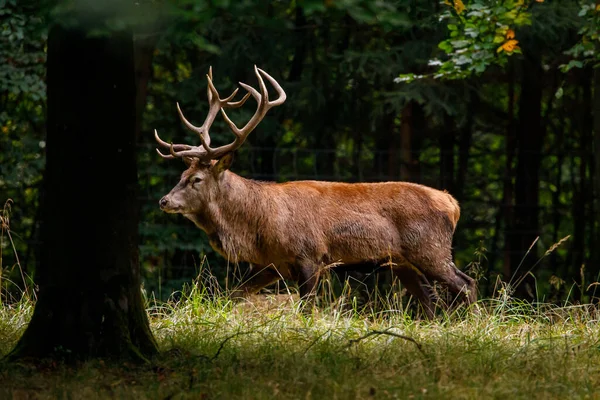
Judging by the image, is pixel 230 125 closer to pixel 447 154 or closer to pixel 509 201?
pixel 447 154

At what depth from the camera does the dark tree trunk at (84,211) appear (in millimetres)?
5387

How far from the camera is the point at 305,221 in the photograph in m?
8.66

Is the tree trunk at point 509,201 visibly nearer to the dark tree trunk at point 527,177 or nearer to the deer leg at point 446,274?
the dark tree trunk at point 527,177

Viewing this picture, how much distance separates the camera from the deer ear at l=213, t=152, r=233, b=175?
859cm

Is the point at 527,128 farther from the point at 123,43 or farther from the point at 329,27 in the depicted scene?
the point at 123,43

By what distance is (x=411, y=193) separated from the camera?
9031 millimetres

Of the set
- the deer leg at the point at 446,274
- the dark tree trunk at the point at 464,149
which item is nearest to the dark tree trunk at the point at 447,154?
the dark tree trunk at the point at 464,149

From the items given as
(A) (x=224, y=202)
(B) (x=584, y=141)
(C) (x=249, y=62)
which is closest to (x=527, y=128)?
(B) (x=584, y=141)

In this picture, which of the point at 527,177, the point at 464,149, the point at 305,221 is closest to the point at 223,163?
the point at 305,221

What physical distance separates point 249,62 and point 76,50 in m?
7.26

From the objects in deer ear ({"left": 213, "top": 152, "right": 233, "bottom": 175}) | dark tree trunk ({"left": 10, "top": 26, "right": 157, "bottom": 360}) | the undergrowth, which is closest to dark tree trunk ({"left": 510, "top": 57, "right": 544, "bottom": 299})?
deer ear ({"left": 213, "top": 152, "right": 233, "bottom": 175})

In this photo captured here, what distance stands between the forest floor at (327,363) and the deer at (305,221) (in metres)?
1.71

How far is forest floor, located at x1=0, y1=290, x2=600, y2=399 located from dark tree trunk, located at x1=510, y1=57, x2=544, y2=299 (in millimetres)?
6008

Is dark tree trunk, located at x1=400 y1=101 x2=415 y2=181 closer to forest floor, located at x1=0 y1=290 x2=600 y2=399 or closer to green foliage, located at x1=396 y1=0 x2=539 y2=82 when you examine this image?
green foliage, located at x1=396 y1=0 x2=539 y2=82
